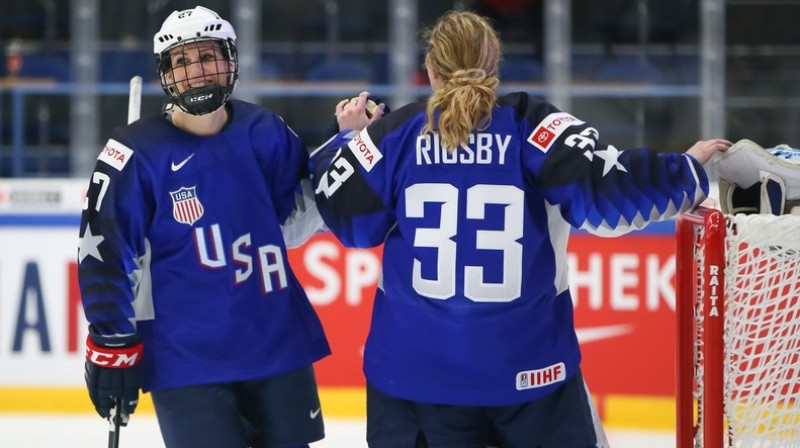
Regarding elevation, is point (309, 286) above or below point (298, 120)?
below

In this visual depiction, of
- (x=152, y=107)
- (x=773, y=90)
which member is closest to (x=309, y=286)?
(x=152, y=107)

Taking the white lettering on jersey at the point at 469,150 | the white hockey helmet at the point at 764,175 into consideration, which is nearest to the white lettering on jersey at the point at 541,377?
the white lettering on jersey at the point at 469,150

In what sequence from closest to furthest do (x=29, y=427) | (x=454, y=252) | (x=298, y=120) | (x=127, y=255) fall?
(x=454, y=252)
(x=127, y=255)
(x=29, y=427)
(x=298, y=120)

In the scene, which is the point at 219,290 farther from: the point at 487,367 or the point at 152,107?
the point at 152,107

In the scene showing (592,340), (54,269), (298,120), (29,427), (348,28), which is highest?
(348,28)

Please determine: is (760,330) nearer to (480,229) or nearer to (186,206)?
(480,229)

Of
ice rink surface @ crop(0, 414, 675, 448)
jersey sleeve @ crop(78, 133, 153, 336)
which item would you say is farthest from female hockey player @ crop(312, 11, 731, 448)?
ice rink surface @ crop(0, 414, 675, 448)

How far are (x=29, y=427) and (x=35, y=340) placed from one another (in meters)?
0.29

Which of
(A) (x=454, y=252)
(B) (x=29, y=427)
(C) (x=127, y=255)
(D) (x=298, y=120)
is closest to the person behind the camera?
(A) (x=454, y=252)

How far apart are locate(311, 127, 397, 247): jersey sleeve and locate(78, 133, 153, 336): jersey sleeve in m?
0.34

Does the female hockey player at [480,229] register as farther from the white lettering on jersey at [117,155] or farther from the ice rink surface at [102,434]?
the ice rink surface at [102,434]

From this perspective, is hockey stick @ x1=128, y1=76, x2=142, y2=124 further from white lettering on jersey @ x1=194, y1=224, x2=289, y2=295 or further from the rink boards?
the rink boards

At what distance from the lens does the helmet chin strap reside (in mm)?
2084

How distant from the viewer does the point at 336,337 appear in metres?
3.84
